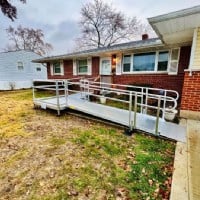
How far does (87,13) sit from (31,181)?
1011 inches

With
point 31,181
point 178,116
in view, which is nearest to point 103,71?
point 178,116

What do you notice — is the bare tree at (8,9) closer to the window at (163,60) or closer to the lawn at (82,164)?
the lawn at (82,164)

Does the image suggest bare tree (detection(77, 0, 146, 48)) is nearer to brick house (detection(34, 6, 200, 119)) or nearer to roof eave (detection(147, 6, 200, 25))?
brick house (detection(34, 6, 200, 119))

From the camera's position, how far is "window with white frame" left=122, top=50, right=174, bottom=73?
7.76m

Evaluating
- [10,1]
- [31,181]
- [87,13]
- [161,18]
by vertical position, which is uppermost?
[87,13]

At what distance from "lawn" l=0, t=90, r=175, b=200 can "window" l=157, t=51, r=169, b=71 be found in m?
5.04

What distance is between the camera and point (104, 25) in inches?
946

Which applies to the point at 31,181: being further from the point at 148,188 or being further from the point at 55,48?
the point at 55,48

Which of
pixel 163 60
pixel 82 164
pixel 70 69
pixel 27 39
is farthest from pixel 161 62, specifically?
Answer: pixel 27 39

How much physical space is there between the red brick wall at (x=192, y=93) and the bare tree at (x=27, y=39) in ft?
103

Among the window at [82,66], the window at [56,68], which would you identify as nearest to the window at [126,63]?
the window at [82,66]

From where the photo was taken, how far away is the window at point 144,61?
8.11m

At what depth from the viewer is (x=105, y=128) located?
15.0 feet

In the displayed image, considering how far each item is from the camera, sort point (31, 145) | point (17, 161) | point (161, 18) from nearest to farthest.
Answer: point (17, 161), point (31, 145), point (161, 18)
